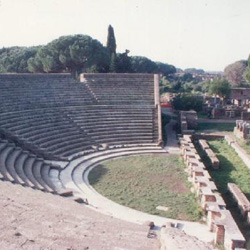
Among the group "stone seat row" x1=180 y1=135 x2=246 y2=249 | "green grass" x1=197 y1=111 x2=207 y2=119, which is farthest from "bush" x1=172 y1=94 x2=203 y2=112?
"stone seat row" x1=180 y1=135 x2=246 y2=249

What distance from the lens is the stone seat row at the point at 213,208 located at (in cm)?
880

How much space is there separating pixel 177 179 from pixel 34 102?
34.6 ft

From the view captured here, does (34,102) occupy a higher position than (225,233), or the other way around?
(34,102)

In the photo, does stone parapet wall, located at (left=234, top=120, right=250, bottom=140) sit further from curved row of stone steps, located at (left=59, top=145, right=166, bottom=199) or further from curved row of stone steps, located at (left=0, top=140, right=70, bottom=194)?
curved row of stone steps, located at (left=0, top=140, right=70, bottom=194)

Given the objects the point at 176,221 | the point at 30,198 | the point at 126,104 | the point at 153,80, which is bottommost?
the point at 176,221

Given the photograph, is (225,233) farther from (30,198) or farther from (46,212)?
(30,198)

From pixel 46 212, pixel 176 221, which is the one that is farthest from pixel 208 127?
pixel 46 212

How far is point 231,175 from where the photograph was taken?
1580cm

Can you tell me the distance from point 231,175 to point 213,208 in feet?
17.9

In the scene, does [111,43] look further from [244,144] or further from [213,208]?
[213,208]

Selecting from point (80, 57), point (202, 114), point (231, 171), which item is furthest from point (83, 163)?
point (80, 57)

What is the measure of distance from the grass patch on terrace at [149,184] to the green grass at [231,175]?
1317 mm

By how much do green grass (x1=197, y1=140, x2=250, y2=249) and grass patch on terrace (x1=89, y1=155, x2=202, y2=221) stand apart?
1.32 metres

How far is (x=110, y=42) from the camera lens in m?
39.1
